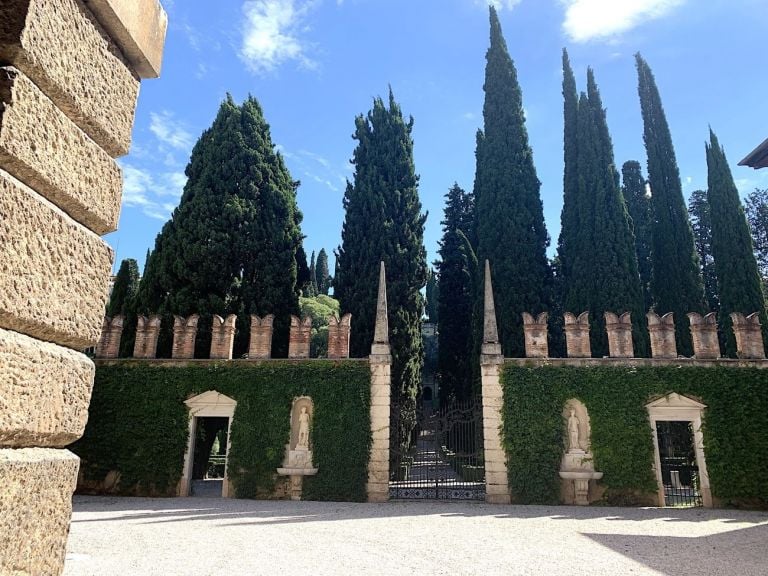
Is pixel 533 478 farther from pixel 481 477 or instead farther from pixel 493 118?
pixel 493 118

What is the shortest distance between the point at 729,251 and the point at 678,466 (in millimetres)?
10535

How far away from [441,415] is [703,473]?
6060 millimetres

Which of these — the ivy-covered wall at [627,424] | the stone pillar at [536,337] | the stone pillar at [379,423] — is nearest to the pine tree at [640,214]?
the ivy-covered wall at [627,424]

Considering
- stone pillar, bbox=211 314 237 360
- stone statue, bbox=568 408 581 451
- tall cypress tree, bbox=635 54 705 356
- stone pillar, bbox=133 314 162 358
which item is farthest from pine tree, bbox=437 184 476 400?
stone pillar, bbox=133 314 162 358

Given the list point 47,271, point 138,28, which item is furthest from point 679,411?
point 47,271

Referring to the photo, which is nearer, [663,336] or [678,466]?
[663,336]

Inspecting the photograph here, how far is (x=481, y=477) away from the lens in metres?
13.9

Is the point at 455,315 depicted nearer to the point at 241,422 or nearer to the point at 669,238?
the point at 669,238

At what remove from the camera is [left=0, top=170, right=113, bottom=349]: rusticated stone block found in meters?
1.49

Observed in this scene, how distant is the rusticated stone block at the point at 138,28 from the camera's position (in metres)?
1.99

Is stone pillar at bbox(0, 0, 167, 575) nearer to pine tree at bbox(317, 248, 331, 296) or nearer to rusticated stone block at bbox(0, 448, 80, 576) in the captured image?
rusticated stone block at bbox(0, 448, 80, 576)

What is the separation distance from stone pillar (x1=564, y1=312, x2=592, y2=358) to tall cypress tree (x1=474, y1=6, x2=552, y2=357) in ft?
16.9

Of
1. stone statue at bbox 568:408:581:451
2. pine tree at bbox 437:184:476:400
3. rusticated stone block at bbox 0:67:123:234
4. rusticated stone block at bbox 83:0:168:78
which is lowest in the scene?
stone statue at bbox 568:408:581:451

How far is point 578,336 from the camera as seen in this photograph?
12.3 metres
